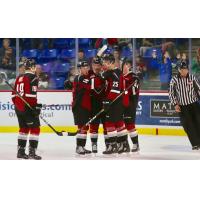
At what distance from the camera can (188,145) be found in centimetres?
648

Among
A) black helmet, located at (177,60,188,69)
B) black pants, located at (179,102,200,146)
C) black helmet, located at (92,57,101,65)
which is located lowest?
black pants, located at (179,102,200,146)

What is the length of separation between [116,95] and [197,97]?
3.22 ft

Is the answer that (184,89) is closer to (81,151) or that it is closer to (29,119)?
(81,151)

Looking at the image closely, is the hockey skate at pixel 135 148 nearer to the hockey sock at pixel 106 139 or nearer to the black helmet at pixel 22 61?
→ the hockey sock at pixel 106 139

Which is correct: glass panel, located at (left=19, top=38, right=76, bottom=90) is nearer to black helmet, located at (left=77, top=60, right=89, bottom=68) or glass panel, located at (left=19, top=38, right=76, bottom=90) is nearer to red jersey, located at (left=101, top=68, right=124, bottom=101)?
black helmet, located at (left=77, top=60, right=89, bottom=68)

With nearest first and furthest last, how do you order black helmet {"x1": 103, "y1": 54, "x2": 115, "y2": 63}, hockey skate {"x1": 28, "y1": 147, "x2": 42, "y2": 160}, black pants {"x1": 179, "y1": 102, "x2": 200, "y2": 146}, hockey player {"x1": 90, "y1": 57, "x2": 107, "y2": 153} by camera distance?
1. hockey skate {"x1": 28, "y1": 147, "x2": 42, "y2": 160}
2. hockey player {"x1": 90, "y1": 57, "x2": 107, "y2": 153}
3. black helmet {"x1": 103, "y1": 54, "x2": 115, "y2": 63}
4. black pants {"x1": 179, "y1": 102, "x2": 200, "y2": 146}

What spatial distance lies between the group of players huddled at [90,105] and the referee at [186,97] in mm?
587

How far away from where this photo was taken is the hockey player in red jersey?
6.30 m

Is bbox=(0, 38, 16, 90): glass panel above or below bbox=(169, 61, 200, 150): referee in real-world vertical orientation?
above

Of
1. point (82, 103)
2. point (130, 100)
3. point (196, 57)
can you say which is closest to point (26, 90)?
point (82, 103)

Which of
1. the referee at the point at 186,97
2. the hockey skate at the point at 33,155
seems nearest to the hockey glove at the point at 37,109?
the hockey skate at the point at 33,155

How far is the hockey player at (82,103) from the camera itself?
247 inches

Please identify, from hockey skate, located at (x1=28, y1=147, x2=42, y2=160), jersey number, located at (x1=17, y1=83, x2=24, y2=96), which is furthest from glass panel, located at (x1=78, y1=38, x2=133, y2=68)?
hockey skate, located at (x1=28, y1=147, x2=42, y2=160)

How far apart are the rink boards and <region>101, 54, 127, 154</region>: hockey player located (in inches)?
9.3
